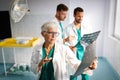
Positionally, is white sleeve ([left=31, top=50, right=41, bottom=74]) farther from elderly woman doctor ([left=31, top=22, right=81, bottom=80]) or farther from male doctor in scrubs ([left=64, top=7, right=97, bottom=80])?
male doctor in scrubs ([left=64, top=7, right=97, bottom=80])

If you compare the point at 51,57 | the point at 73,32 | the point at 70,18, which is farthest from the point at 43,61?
the point at 70,18

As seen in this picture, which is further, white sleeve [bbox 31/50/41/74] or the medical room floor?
the medical room floor

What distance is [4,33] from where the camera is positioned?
3.34 meters

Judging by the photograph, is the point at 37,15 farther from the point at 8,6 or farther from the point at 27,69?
the point at 27,69

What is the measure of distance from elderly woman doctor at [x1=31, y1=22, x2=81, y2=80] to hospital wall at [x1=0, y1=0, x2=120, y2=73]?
209 cm

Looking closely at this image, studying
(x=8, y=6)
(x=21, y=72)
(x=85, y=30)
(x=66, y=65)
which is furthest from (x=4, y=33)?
(x=66, y=65)

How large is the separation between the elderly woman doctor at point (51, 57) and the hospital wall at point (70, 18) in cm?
209

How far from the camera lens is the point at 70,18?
12.0 feet

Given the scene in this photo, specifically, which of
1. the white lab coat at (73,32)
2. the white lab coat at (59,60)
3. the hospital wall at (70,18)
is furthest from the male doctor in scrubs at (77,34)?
the hospital wall at (70,18)

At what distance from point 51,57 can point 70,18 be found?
258 cm

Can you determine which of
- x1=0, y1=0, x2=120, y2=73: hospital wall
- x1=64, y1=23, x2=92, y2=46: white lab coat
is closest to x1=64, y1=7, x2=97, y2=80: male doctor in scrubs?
x1=64, y1=23, x2=92, y2=46: white lab coat

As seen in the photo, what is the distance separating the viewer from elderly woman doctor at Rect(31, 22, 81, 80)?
1164 millimetres

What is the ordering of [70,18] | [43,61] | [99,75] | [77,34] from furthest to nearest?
[70,18] < [99,75] < [77,34] < [43,61]

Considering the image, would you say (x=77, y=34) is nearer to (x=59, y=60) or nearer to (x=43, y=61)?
(x=59, y=60)
